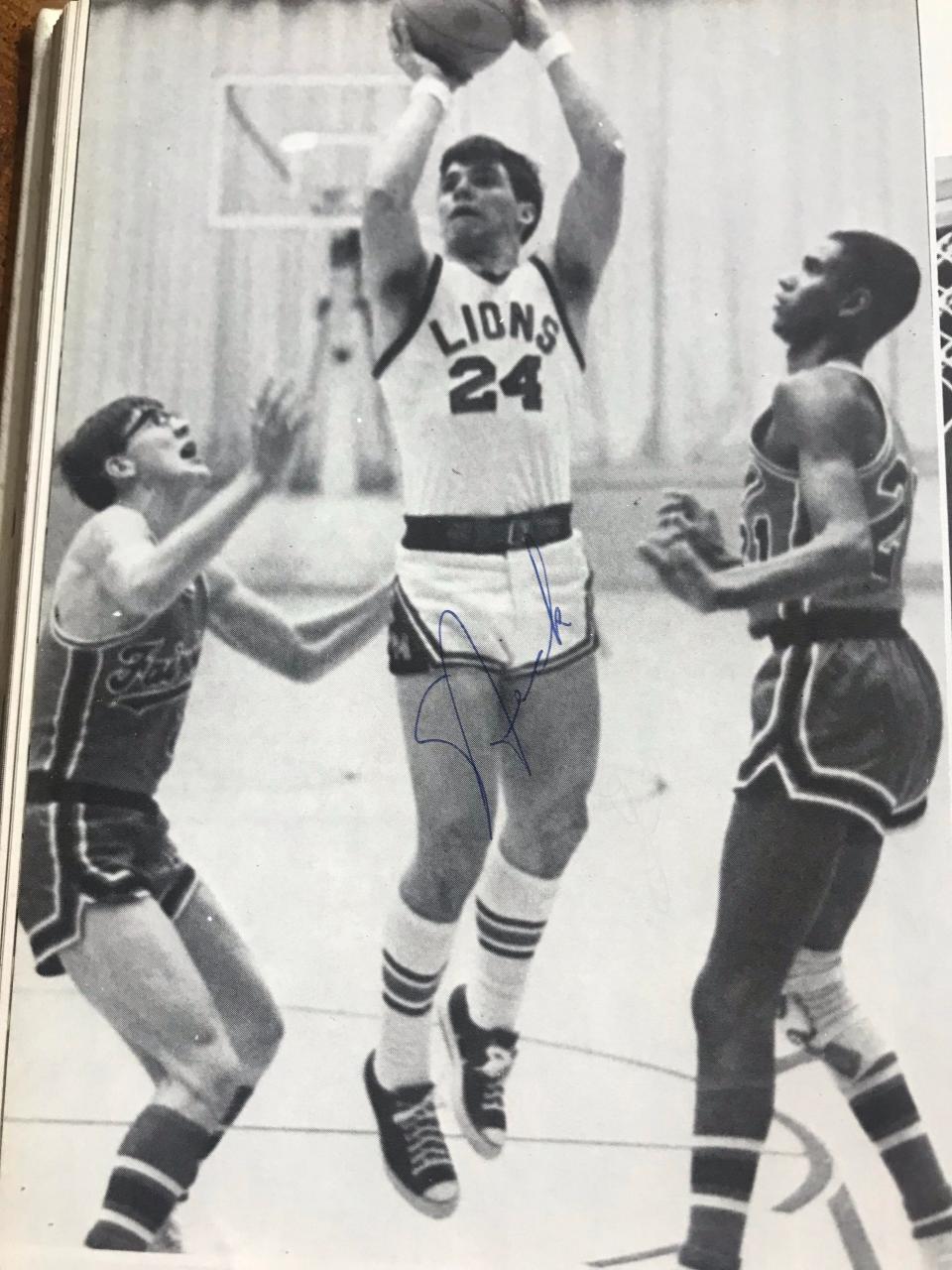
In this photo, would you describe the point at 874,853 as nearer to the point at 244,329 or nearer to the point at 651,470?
the point at 651,470

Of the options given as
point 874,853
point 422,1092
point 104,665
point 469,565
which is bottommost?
point 422,1092

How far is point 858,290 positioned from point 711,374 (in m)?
0.24

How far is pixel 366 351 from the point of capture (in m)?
1.57

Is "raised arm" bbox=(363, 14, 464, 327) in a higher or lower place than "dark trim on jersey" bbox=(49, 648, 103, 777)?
higher

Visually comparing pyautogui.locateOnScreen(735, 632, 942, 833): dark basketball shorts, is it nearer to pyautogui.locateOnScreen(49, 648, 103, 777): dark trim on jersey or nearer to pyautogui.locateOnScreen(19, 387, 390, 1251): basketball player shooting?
pyautogui.locateOnScreen(19, 387, 390, 1251): basketball player shooting

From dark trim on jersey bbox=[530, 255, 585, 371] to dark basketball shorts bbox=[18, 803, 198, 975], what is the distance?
0.85m

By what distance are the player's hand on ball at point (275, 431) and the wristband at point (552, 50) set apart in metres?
0.61

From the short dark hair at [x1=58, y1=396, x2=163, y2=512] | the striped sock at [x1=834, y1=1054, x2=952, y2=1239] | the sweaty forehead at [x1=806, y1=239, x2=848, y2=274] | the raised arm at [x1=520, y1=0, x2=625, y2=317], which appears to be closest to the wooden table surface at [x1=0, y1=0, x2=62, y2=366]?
the short dark hair at [x1=58, y1=396, x2=163, y2=512]

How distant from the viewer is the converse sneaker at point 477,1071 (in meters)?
1.41

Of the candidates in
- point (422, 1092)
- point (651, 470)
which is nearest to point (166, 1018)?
point (422, 1092)

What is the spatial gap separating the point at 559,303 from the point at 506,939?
87 cm

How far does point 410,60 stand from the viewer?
64.0 inches

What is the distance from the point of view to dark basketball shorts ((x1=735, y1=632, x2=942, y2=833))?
1.46 metres
